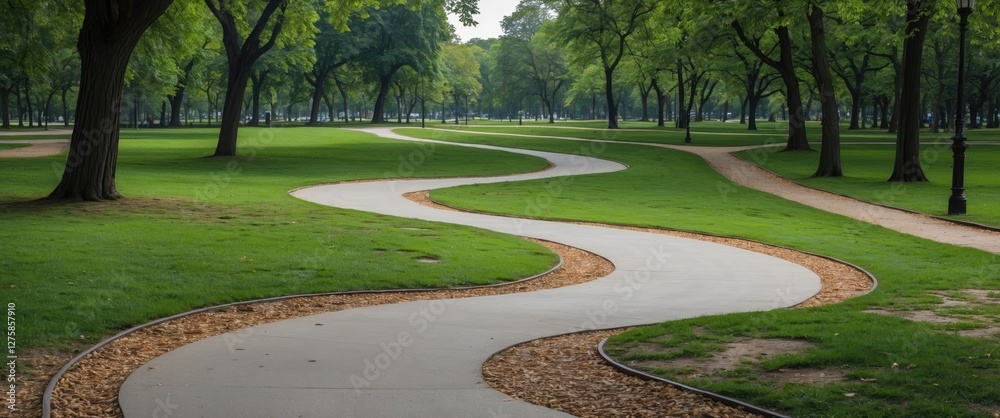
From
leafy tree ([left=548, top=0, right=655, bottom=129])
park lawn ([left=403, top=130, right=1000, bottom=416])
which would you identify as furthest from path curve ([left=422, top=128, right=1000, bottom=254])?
leafy tree ([left=548, top=0, right=655, bottom=129])

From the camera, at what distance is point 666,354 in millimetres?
7684

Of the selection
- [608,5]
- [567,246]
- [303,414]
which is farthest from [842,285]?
[608,5]

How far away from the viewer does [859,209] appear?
23703mm

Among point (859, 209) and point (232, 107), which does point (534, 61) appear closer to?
point (232, 107)

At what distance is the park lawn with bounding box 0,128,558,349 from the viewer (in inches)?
372

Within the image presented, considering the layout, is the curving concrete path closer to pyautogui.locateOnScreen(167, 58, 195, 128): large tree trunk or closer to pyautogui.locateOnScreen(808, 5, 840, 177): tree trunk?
pyautogui.locateOnScreen(808, 5, 840, 177): tree trunk

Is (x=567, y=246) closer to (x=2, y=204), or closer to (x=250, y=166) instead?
(x=2, y=204)

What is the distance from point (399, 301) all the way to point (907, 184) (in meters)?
23.4

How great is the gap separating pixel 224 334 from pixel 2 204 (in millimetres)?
12314

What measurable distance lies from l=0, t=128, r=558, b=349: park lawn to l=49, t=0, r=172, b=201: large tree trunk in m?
0.96

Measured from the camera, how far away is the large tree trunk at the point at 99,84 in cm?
1841

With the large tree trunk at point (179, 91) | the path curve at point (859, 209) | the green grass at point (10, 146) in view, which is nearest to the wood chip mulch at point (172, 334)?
the path curve at point (859, 209)

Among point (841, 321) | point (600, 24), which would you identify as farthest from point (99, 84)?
point (600, 24)

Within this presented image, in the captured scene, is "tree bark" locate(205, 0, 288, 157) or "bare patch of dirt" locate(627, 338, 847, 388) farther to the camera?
"tree bark" locate(205, 0, 288, 157)
